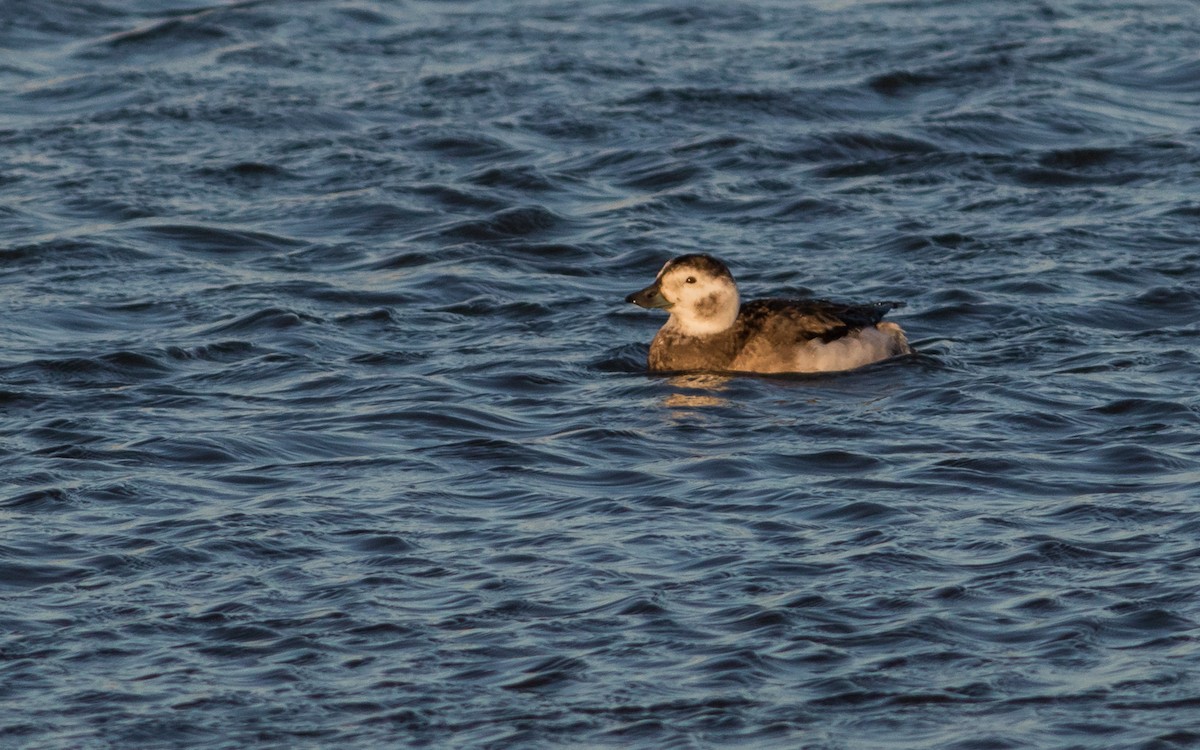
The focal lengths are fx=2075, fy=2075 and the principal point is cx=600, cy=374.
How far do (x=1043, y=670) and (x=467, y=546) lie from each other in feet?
9.21

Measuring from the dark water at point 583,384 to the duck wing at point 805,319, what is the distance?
315 millimetres

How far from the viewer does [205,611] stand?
8.62 meters

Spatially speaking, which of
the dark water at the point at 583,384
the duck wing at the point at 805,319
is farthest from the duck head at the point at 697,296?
the dark water at the point at 583,384

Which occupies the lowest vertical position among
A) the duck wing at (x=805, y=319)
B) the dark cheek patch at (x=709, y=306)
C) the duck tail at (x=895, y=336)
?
the duck tail at (x=895, y=336)

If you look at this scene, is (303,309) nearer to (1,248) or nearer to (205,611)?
(1,248)

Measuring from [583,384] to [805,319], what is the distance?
1.47m

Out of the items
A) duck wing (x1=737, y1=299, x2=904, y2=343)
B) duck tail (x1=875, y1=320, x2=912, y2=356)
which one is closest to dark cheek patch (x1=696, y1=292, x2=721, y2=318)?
duck wing (x1=737, y1=299, x2=904, y2=343)

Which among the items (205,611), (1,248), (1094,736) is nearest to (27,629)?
(205,611)

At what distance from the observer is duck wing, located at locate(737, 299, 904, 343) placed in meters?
13.1

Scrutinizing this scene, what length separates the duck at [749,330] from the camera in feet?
42.9

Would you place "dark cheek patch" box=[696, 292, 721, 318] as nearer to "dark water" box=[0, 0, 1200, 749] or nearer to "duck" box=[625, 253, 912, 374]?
"duck" box=[625, 253, 912, 374]

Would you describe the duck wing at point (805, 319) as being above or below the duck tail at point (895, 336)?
above

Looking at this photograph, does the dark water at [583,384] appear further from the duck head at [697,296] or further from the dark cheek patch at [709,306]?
the dark cheek patch at [709,306]

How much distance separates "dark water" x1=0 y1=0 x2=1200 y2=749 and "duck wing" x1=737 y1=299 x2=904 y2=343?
315mm
